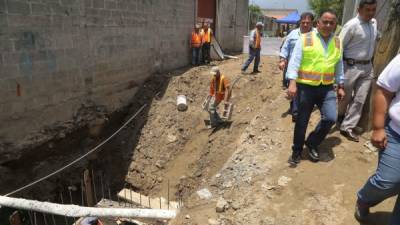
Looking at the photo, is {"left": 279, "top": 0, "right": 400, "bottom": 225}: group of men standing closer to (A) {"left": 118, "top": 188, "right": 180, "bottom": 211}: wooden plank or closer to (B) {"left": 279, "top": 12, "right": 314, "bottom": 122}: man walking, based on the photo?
(B) {"left": 279, "top": 12, "right": 314, "bottom": 122}: man walking

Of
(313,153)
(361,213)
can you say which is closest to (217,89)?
(313,153)

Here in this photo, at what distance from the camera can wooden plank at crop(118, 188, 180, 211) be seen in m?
6.57

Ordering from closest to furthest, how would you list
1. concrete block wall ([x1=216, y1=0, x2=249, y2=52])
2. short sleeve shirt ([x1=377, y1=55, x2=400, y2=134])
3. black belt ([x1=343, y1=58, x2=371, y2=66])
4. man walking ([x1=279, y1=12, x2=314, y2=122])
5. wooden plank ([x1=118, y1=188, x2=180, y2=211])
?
short sleeve shirt ([x1=377, y1=55, x2=400, y2=134]), black belt ([x1=343, y1=58, x2=371, y2=66]), man walking ([x1=279, y1=12, x2=314, y2=122]), wooden plank ([x1=118, y1=188, x2=180, y2=211]), concrete block wall ([x1=216, y1=0, x2=249, y2=52])

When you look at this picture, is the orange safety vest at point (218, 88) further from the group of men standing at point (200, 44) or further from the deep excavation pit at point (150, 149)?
the group of men standing at point (200, 44)

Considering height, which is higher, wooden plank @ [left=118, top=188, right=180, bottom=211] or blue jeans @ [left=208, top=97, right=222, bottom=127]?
blue jeans @ [left=208, top=97, right=222, bottom=127]

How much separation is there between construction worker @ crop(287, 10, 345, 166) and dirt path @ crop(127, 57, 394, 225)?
2.21 ft

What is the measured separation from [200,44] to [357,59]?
28.5 ft

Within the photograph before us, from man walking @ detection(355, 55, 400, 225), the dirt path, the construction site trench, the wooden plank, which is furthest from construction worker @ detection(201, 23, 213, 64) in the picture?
man walking @ detection(355, 55, 400, 225)

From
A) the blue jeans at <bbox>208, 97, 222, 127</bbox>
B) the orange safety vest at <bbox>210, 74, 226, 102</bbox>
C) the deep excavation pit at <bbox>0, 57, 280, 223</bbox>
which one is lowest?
the deep excavation pit at <bbox>0, 57, 280, 223</bbox>

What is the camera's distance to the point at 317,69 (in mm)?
3904

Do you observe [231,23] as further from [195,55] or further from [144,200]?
[144,200]

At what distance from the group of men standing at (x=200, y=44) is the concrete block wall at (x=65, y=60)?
8.26 feet

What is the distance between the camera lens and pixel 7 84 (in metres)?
5.87

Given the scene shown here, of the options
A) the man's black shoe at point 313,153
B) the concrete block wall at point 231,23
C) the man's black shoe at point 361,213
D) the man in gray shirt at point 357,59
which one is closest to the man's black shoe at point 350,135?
the man in gray shirt at point 357,59
